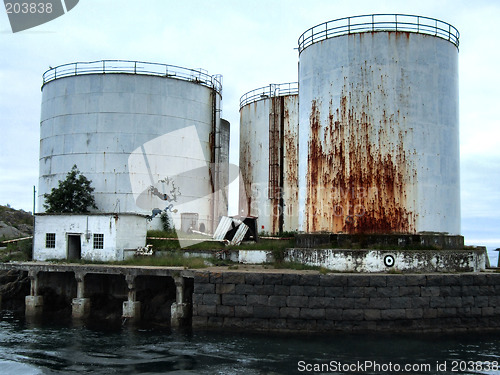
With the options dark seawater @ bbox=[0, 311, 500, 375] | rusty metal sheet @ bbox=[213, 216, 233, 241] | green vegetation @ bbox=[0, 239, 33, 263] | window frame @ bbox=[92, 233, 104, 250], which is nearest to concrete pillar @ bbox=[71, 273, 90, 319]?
window frame @ bbox=[92, 233, 104, 250]

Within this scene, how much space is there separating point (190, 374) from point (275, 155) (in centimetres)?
1786

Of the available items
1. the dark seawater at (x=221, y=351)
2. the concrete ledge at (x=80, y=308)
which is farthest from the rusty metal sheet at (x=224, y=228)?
the dark seawater at (x=221, y=351)

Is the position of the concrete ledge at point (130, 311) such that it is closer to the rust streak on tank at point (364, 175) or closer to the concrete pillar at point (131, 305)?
the concrete pillar at point (131, 305)

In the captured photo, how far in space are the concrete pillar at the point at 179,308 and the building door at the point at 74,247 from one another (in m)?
7.25

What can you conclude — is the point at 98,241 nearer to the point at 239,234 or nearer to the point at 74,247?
the point at 74,247

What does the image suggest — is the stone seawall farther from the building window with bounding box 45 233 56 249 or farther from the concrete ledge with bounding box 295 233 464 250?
the building window with bounding box 45 233 56 249

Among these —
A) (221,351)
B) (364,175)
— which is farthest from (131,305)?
(364,175)

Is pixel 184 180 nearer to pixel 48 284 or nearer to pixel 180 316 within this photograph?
pixel 48 284

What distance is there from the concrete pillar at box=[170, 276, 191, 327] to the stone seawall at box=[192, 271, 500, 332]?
1.17 metres

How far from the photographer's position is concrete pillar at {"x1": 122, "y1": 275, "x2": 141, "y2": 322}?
2070cm

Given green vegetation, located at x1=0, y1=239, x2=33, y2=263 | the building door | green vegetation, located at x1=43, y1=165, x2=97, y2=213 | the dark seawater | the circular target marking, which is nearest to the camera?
the dark seawater

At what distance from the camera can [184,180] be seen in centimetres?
3048

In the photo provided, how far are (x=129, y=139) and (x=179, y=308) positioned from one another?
42.1ft

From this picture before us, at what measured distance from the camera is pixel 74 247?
2492 cm
